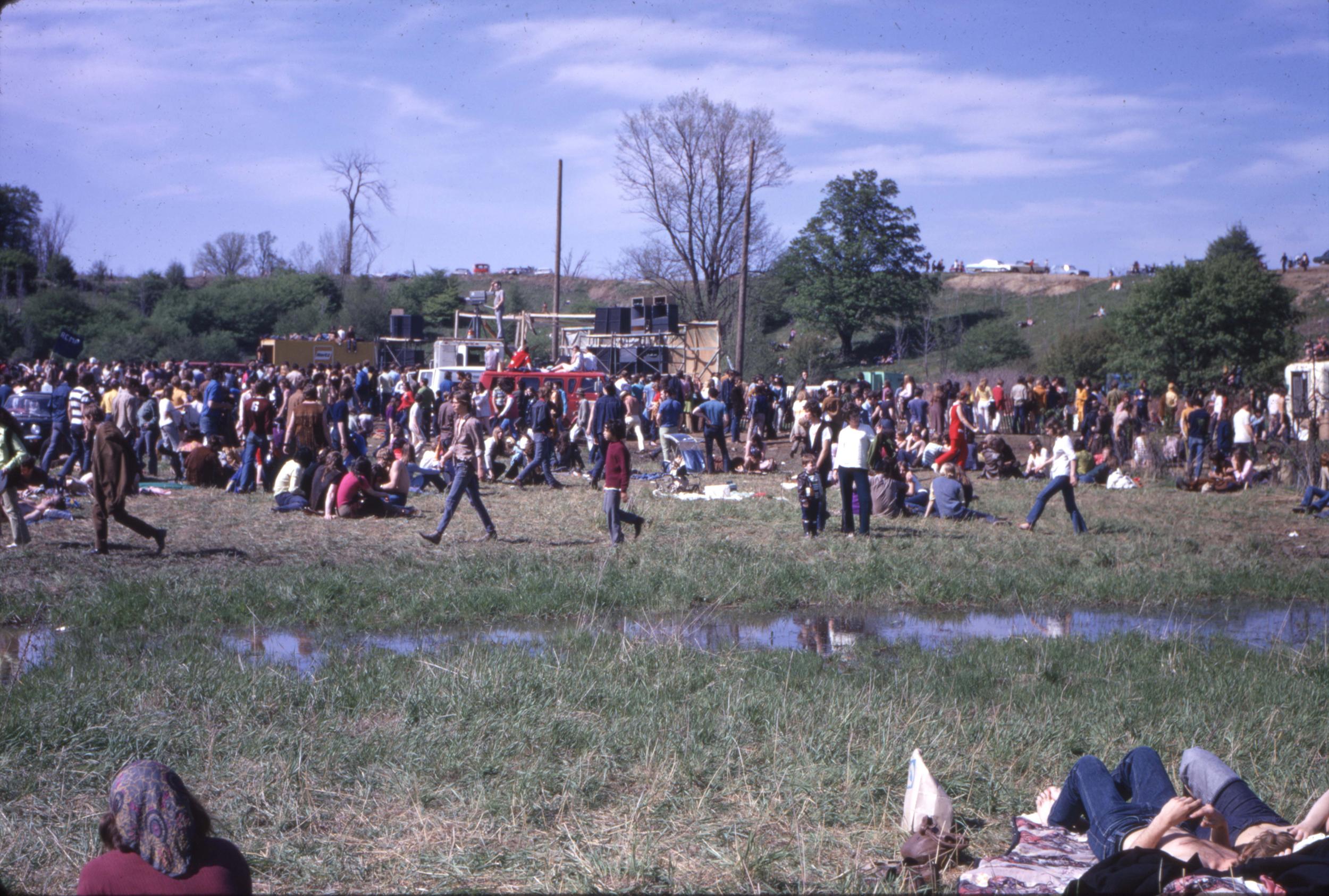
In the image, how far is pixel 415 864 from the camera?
4207 millimetres

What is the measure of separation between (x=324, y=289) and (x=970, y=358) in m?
41.9

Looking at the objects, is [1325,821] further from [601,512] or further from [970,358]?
[970,358]

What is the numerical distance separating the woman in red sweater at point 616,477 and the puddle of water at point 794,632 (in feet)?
9.28

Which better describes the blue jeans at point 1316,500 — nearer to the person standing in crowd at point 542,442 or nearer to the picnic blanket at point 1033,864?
the person standing in crowd at point 542,442

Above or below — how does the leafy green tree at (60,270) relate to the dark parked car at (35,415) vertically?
Result: above

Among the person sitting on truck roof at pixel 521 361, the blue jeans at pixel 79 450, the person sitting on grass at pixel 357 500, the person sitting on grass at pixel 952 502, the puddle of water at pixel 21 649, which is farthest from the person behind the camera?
the person sitting on truck roof at pixel 521 361

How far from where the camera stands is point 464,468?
1186 cm

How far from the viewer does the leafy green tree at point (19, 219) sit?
58.8 metres

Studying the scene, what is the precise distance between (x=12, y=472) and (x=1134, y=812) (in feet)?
34.3

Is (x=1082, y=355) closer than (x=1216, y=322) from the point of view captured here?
No

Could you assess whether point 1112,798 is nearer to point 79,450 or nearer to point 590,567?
point 590,567

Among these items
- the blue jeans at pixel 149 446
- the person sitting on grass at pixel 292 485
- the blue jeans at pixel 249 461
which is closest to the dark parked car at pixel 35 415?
the blue jeans at pixel 149 446

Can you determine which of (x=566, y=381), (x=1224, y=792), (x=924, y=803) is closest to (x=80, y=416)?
(x=566, y=381)

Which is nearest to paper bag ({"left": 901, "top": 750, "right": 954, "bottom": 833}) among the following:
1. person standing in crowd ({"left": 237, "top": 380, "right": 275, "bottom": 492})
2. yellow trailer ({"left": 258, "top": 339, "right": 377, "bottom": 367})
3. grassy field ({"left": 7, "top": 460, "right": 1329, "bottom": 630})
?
grassy field ({"left": 7, "top": 460, "right": 1329, "bottom": 630})
